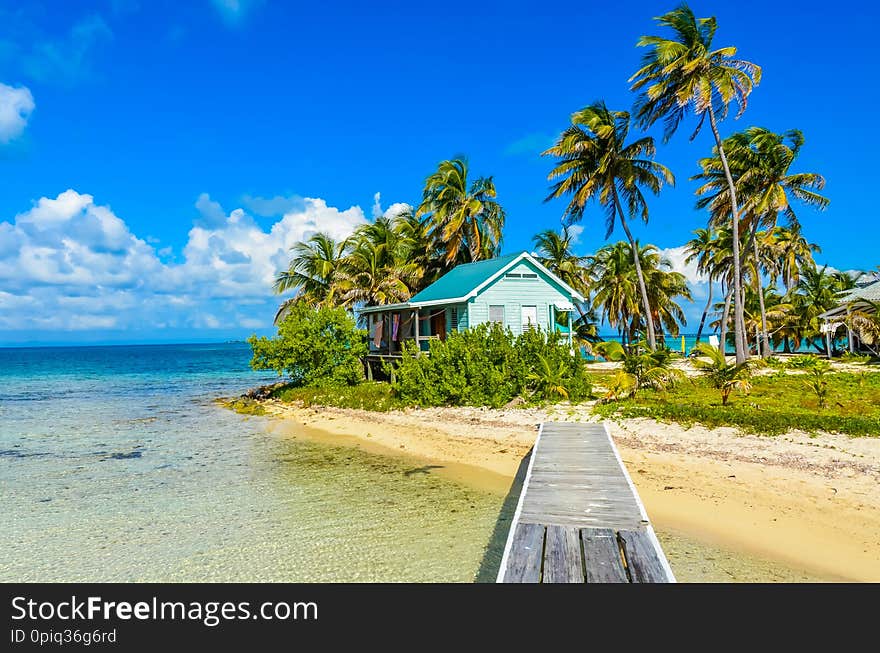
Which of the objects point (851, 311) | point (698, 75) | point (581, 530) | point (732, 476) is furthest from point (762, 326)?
point (581, 530)

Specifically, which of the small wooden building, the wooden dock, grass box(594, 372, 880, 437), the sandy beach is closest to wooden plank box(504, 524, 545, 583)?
the wooden dock

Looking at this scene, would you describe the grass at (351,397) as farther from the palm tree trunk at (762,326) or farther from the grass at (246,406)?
the palm tree trunk at (762,326)

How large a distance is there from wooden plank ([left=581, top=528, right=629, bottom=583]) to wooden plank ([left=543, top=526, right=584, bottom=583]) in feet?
0.27

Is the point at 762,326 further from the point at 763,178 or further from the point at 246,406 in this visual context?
the point at 246,406

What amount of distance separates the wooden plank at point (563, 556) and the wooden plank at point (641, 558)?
0.48 metres

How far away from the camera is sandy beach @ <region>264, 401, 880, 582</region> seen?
23.1ft

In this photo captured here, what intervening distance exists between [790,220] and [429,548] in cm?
3168

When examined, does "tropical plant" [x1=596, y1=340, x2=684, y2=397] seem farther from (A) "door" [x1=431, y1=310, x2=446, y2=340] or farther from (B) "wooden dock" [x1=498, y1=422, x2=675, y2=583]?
(A) "door" [x1=431, y1=310, x2=446, y2=340]

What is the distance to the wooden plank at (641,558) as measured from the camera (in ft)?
16.5

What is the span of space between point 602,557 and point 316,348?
2042 centimetres
